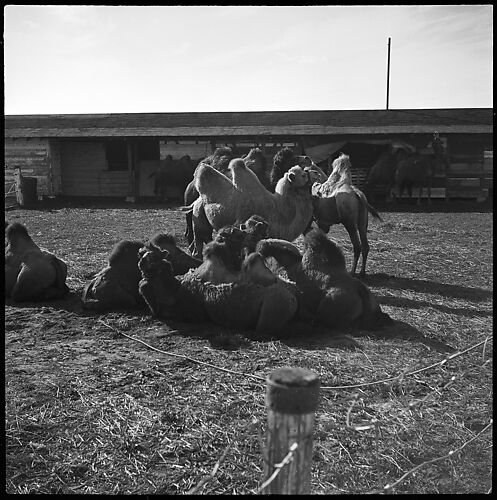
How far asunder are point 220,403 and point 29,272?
3.91m

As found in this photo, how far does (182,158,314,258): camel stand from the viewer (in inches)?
292

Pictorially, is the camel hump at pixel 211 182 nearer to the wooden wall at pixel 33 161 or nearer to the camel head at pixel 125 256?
the camel head at pixel 125 256

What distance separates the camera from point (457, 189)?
21.7m

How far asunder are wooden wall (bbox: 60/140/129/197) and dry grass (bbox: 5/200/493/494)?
16.8 meters

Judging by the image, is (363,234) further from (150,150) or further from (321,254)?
(150,150)

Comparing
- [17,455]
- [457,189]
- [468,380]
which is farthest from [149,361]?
[457,189]

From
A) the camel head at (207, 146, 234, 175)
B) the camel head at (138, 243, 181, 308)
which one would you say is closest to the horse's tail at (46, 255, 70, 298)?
the camel head at (138, 243, 181, 308)

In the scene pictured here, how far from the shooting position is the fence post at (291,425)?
1.86 meters

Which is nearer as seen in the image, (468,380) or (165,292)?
(468,380)

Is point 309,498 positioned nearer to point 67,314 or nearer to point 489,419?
point 489,419

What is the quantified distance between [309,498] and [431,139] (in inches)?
855

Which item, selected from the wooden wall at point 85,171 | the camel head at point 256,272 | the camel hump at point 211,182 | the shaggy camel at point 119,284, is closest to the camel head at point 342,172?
the camel hump at point 211,182

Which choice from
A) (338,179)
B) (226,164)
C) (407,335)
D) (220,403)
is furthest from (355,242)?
(220,403)

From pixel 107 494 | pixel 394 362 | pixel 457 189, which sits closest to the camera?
pixel 107 494
